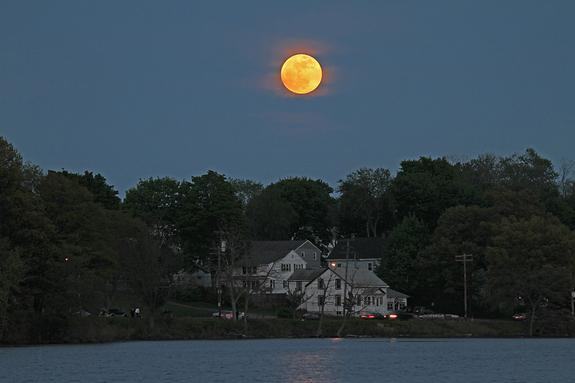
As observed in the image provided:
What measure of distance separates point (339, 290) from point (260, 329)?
1374 inches

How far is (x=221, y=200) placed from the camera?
158 meters

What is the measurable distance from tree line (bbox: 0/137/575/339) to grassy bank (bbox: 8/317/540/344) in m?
2.28

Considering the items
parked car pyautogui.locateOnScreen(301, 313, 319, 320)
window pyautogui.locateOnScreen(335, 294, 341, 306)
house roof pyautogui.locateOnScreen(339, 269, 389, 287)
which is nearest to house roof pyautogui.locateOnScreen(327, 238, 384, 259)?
house roof pyautogui.locateOnScreen(339, 269, 389, 287)

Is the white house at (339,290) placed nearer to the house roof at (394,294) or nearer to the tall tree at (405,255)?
the house roof at (394,294)

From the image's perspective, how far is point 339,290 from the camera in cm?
15012

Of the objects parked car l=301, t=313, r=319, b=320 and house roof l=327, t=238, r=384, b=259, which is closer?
parked car l=301, t=313, r=319, b=320

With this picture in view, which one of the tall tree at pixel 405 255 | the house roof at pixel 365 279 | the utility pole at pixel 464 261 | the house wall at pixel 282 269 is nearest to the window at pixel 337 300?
the house roof at pixel 365 279

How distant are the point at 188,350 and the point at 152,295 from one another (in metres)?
19.1

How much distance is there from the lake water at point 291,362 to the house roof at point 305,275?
46989mm

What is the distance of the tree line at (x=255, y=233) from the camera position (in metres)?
93.6

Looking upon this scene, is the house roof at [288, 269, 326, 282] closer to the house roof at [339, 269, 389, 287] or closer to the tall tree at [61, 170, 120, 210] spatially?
the house roof at [339, 269, 389, 287]

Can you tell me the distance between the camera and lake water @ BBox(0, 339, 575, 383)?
2518 inches

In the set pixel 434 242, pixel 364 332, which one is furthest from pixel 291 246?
pixel 364 332

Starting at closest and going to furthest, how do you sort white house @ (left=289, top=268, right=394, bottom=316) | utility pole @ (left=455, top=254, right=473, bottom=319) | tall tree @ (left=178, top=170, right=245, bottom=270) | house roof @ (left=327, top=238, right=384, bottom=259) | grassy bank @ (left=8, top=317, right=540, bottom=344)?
1. grassy bank @ (left=8, top=317, right=540, bottom=344)
2. utility pole @ (left=455, top=254, right=473, bottom=319)
3. white house @ (left=289, top=268, right=394, bottom=316)
4. tall tree @ (left=178, top=170, right=245, bottom=270)
5. house roof @ (left=327, top=238, right=384, bottom=259)
